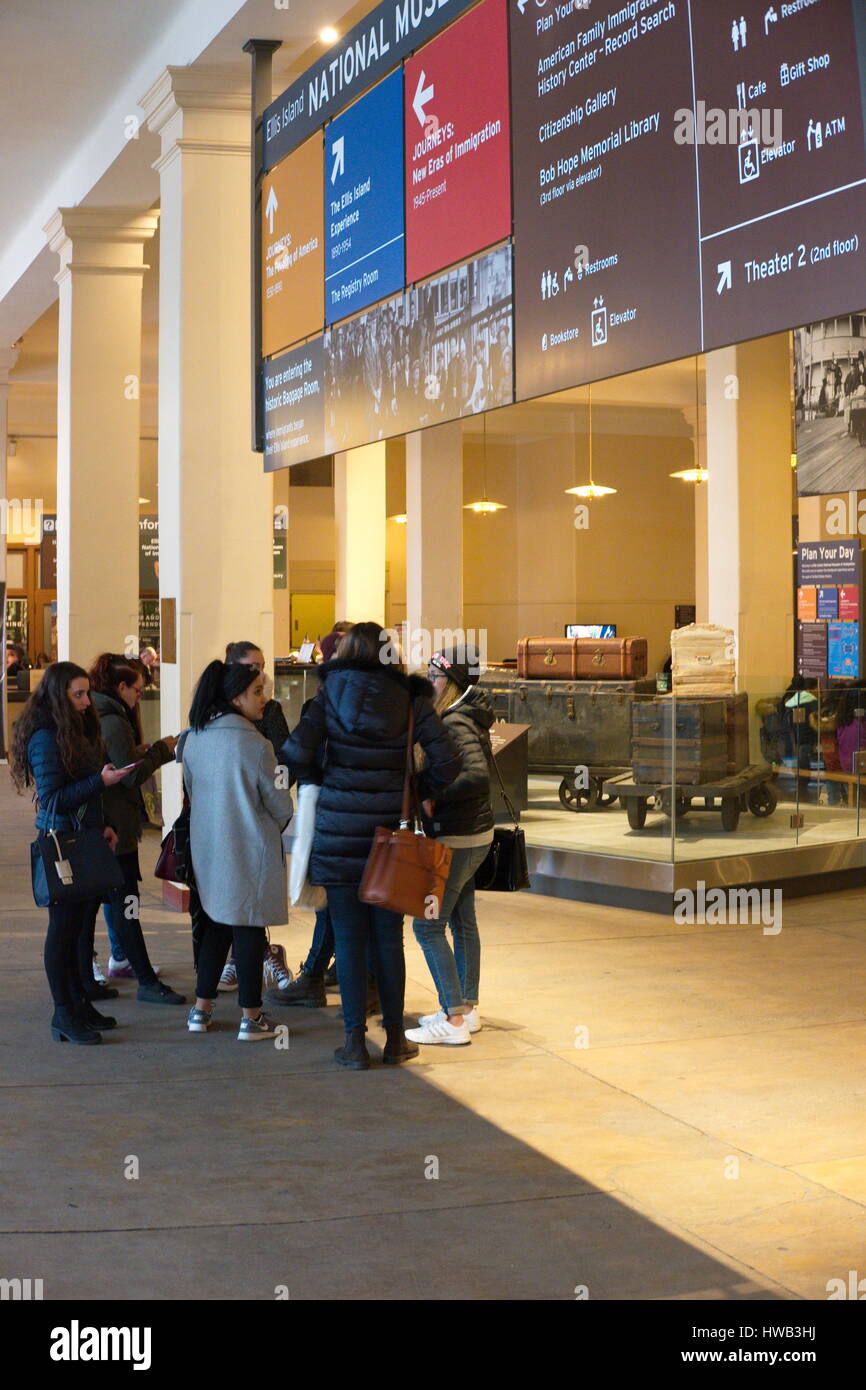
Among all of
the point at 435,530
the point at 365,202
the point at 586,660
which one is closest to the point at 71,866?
the point at 365,202

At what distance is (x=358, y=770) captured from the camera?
18.3 feet

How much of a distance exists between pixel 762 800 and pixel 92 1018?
4789 mm

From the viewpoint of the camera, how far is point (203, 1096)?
5297 mm

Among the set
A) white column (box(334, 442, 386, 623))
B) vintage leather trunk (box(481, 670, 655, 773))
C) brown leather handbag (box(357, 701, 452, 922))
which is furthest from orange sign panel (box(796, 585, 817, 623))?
brown leather handbag (box(357, 701, 452, 922))

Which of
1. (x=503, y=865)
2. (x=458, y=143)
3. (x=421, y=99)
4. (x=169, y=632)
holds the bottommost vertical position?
(x=503, y=865)

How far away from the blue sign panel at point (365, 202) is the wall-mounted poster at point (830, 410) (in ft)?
17.9

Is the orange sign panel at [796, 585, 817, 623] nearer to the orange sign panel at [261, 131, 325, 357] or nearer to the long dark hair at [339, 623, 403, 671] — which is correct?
the orange sign panel at [261, 131, 325, 357]

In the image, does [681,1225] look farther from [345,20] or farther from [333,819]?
[345,20]

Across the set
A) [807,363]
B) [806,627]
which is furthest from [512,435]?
[807,363]

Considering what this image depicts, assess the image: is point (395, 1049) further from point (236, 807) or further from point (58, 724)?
point (58, 724)

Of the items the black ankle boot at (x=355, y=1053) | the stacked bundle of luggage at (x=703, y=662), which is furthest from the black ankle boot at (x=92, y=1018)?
the stacked bundle of luggage at (x=703, y=662)

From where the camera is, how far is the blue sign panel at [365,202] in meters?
7.17

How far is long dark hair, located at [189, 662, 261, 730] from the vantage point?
5883 mm
